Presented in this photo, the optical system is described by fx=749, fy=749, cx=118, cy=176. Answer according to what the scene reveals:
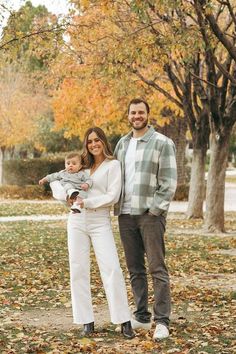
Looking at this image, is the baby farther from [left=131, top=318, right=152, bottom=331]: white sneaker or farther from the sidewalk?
the sidewalk

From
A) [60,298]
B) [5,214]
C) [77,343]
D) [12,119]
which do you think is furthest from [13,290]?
[12,119]

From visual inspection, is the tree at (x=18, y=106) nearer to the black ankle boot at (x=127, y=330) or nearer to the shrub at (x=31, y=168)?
the shrub at (x=31, y=168)

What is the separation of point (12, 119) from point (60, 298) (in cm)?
3389

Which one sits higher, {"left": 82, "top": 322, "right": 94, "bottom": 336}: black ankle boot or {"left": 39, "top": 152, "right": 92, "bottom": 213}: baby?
{"left": 39, "top": 152, "right": 92, "bottom": 213}: baby

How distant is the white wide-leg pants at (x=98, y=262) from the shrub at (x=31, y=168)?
2995 cm

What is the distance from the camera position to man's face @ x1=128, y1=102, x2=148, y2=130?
22.3 feet

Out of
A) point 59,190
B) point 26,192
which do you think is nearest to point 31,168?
point 26,192

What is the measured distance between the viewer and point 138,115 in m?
6.82

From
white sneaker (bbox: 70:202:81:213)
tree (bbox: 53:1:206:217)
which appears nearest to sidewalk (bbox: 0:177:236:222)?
tree (bbox: 53:1:206:217)

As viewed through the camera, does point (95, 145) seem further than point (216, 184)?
No

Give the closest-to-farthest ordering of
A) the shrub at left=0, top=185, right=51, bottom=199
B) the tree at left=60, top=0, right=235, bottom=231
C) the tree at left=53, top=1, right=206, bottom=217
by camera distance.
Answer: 1. the tree at left=60, top=0, right=235, bottom=231
2. the tree at left=53, top=1, right=206, bottom=217
3. the shrub at left=0, top=185, right=51, bottom=199

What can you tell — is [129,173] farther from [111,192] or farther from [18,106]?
[18,106]

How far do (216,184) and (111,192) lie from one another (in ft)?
40.3

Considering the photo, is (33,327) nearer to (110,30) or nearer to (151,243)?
(151,243)
